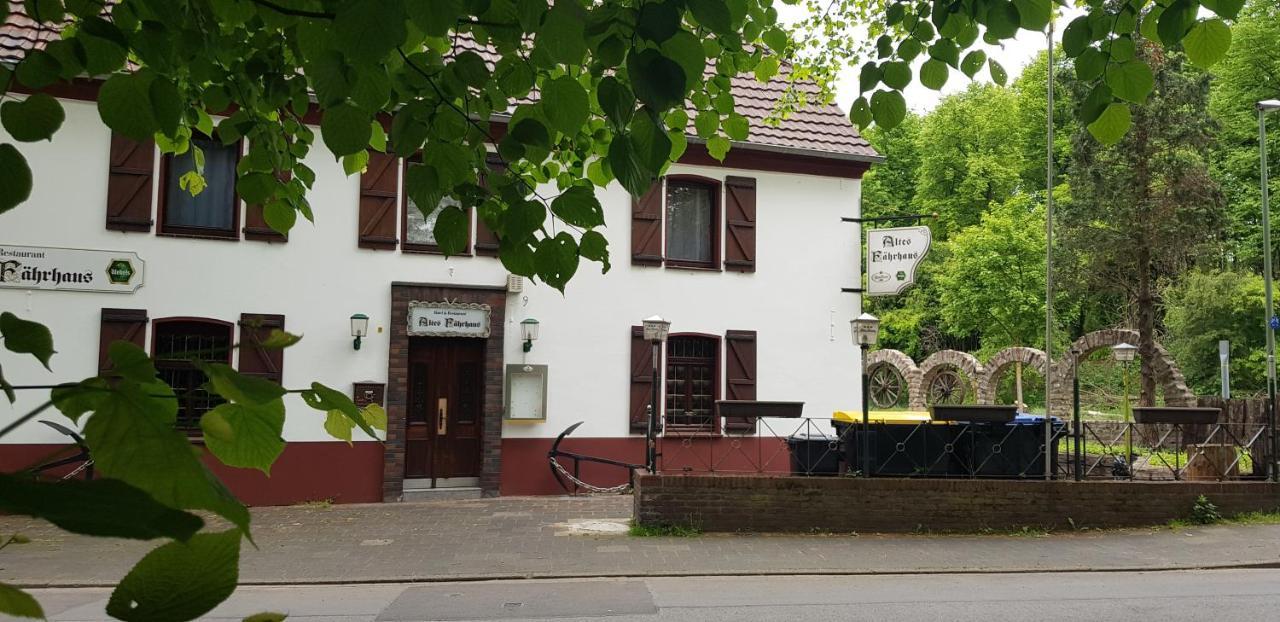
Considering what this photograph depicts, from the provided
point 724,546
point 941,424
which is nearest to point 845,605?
point 724,546

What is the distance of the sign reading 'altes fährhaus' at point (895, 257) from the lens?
1551 centimetres

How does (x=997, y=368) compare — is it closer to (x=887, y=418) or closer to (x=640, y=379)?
(x=640, y=379)

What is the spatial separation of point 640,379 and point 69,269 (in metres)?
8.44

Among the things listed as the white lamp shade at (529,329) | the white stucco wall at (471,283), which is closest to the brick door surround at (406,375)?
the white stucco wall at (471,283)

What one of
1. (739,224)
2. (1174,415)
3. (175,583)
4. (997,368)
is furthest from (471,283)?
(997,368)

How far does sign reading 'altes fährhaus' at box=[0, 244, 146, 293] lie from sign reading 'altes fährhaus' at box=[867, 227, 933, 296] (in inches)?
442

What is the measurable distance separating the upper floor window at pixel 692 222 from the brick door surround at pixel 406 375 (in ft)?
10.3

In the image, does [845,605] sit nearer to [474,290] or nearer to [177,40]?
[177,40]

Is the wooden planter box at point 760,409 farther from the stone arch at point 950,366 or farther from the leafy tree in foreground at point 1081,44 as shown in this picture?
the stone arch at point 950,366

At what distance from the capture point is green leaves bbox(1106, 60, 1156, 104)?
9.03ft

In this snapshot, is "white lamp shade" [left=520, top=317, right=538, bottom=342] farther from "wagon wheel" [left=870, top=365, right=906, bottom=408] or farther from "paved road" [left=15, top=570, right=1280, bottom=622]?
"wagon wheel" [left=870, top=365, right=906, bottom=408]

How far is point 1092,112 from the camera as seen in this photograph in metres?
2.92

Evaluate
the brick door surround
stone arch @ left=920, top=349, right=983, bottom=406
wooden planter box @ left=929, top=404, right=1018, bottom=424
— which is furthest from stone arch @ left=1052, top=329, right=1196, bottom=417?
the brick door surround

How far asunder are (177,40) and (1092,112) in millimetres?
2631
